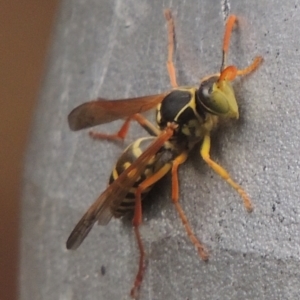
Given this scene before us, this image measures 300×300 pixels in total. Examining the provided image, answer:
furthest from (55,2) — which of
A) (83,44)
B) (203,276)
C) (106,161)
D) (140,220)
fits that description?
(203,276)

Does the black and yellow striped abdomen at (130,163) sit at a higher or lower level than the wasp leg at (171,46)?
lower

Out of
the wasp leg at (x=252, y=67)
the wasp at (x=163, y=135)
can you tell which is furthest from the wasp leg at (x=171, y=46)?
the wasp leg at (x=252, y=67)

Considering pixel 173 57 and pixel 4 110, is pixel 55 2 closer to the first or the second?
pixel 4 110

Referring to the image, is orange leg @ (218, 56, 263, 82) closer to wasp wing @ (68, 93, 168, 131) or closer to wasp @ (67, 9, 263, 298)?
wasp @ (67, 9, 263, 298)

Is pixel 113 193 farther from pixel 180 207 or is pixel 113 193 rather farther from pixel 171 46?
pixel 171 46

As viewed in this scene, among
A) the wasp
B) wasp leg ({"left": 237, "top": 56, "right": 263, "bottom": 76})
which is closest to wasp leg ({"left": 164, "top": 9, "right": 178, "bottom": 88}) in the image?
the wasp

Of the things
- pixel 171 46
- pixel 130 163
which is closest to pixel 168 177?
pixel 130 163

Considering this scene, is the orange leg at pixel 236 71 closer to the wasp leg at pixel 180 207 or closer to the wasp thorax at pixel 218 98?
the wasp thorax at pixel 218 98

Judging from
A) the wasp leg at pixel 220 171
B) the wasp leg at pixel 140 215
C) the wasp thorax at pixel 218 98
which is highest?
the wasp thorax at pixel 218 98
